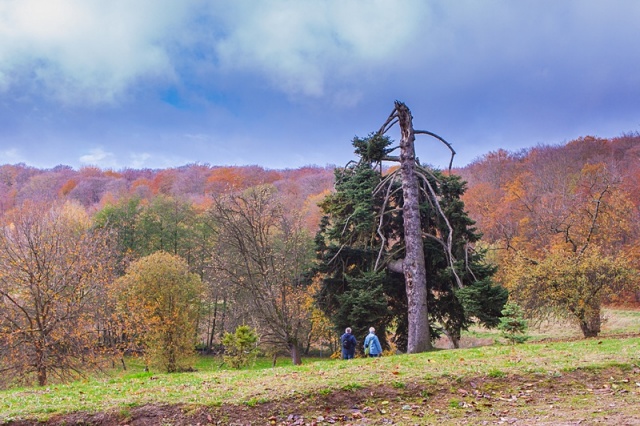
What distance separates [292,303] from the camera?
33.5 meters

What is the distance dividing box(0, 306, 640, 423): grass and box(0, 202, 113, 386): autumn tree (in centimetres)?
692

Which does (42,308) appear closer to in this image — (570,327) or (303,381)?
(303,381)

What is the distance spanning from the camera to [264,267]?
28.4 metres

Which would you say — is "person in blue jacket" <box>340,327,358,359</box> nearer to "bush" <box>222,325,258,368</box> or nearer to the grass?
the grass

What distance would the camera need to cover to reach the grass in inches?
368

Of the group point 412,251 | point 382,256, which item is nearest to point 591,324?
point 412,251

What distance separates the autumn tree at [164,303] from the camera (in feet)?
109

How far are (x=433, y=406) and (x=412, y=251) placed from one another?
9725 millimetres

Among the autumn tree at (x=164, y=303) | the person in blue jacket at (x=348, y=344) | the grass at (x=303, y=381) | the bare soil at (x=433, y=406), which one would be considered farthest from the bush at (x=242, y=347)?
the bare soil at (x=433, y=406)

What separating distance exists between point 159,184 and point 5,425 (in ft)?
279

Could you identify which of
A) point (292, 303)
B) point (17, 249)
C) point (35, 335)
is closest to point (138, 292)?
point (292, 303)

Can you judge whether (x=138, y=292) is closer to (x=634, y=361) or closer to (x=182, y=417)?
(x=182, y=417)

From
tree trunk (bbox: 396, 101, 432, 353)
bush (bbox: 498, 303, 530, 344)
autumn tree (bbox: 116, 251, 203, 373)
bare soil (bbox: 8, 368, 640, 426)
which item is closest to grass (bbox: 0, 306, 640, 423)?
bare soil (bbox: 8, 368, 640, 426)

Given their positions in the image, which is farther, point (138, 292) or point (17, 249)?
point (138, 292)
